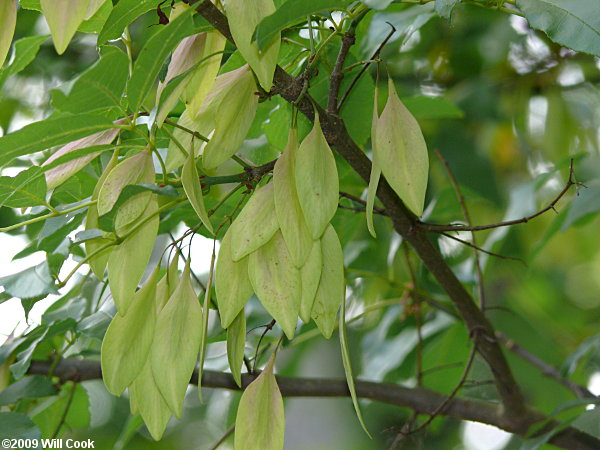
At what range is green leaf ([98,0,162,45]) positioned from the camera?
468 millimetres

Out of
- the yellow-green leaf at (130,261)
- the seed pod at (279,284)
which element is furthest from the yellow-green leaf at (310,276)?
the yellow-green leaf at (130,261)

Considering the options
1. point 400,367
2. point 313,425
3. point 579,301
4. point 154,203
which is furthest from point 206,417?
point 154,203

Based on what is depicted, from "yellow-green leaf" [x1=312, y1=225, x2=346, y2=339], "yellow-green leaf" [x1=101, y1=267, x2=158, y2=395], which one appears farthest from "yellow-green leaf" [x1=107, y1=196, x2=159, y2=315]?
"yellow-green leaf" [x1=312, y1=225, x2=346, y2=339]

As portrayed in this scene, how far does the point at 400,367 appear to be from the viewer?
1005 mm

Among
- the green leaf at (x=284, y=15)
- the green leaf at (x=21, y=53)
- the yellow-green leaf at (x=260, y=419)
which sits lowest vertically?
the yellow-green leaf at (x=260, y=419)

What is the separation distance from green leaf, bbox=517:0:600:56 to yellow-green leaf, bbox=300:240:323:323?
0.21 m

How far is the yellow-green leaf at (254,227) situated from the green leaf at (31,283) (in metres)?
0.14

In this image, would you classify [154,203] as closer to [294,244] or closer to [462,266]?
[294,244]

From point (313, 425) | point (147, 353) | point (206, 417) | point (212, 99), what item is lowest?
point (313, 425)

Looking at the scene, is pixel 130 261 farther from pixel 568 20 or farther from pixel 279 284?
pixel 568 20

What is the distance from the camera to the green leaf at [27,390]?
683 mm

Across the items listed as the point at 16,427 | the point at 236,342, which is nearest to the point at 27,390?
the point at 16,427

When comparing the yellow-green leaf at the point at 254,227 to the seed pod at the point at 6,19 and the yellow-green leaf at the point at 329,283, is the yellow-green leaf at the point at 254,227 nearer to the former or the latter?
the yellow-green leaf at the point at 329,283

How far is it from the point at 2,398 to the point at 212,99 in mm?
381
